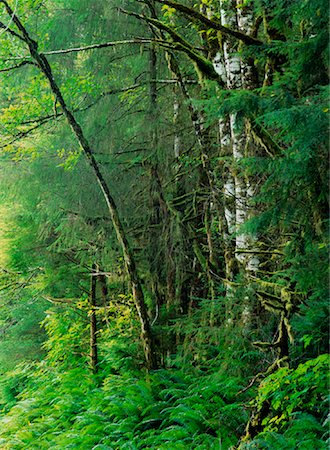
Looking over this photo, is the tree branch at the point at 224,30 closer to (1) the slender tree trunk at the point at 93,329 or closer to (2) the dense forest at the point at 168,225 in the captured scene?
(2) the dense forest at the point at 168,225

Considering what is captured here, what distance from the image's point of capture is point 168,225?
864 cm

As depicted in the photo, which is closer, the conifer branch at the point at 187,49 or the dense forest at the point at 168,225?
the dense forest at the point at 168,225

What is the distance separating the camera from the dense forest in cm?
404

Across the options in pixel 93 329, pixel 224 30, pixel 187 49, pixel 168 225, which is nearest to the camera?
pixel 224 30

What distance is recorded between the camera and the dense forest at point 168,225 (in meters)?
4.04

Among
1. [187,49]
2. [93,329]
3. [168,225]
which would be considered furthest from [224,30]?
[93,329]

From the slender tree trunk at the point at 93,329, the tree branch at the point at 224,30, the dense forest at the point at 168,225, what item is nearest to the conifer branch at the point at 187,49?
the dense forest at the point at 168,225

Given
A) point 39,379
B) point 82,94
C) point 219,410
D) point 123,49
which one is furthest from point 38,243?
point 219,410

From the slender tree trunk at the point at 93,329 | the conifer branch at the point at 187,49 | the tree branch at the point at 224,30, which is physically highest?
the conifer branch at the point at 187,49

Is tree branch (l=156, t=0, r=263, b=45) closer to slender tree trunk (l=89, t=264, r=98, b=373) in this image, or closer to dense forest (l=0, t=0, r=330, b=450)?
dense forest (l=0, t=0, r=330, b=450)

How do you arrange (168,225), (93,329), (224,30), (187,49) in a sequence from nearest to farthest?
(224,30) < (187,49) < (168,225) < (93,329)

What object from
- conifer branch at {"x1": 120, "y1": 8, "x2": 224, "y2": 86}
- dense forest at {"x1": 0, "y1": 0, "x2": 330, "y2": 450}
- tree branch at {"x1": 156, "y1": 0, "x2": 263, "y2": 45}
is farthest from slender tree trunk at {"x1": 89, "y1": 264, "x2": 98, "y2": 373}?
tree branch at {"x1": 156, "y1": 0, "x2": 263, "y2": 45}

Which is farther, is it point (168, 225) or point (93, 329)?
point (93, 329)

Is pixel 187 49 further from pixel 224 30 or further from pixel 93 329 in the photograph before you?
pixel 93 329
